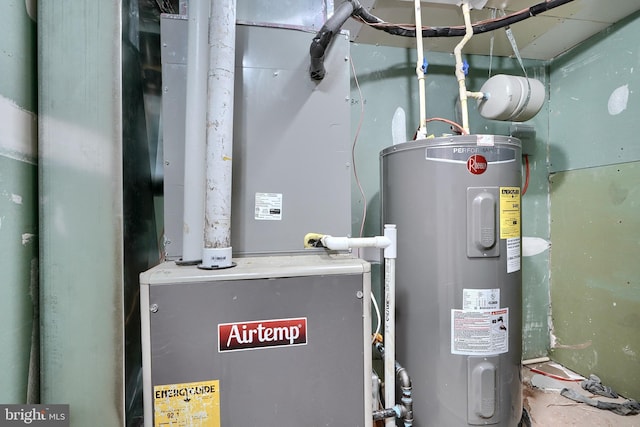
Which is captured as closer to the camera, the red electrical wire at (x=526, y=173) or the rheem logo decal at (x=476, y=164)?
the rheem logo decal at (x=476, y=164)

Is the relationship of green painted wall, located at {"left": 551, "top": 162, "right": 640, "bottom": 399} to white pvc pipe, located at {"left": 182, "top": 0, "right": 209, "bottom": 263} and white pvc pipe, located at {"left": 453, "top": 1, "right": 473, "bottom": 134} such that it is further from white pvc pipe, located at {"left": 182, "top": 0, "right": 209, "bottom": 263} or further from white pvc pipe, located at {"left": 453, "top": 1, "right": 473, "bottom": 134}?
white pvc pipe, located at {"left": 182, "top": 0, "right": 209, "bottom": 263}

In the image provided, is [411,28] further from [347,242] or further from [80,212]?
[80,212]

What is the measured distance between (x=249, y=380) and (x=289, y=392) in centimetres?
9

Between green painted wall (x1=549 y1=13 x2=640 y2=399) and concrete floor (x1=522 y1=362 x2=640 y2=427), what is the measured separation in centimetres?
13

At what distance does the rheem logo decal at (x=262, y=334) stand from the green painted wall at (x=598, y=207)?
152 centimetres

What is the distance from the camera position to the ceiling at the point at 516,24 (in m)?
1.12

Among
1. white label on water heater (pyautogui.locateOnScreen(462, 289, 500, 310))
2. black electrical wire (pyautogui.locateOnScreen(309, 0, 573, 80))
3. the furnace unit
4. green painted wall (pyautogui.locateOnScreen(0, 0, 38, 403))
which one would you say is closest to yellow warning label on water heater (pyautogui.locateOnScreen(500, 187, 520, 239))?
white label on water heater (pyautogui.locateOnScreen(462, 289, 500, 310))

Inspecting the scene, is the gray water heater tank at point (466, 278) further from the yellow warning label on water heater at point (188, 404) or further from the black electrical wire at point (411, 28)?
the yellow warning label on water heater at point (188, 404)

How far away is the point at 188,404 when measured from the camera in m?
0.56

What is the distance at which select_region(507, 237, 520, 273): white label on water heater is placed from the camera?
87 cm

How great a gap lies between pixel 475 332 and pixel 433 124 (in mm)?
996

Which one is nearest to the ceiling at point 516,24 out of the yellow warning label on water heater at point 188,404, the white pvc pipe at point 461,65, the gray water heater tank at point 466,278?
the white pvc pipe at point 461,65

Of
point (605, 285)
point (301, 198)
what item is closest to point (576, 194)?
point (605, 285)

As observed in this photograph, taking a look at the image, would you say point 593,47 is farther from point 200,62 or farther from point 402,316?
point 200,62
